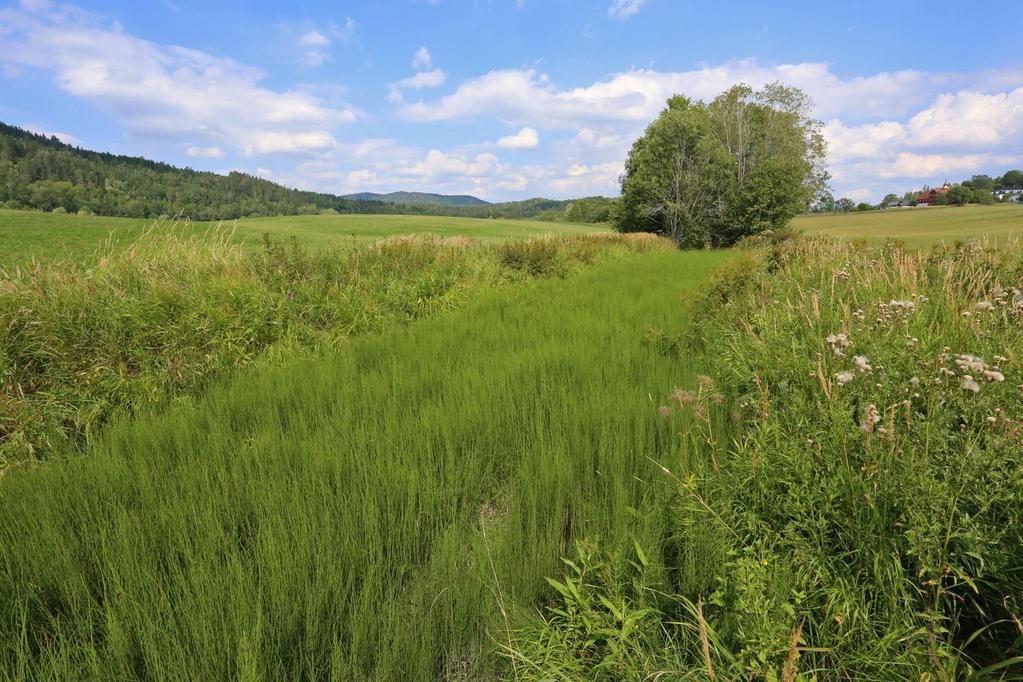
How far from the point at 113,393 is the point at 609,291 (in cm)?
685

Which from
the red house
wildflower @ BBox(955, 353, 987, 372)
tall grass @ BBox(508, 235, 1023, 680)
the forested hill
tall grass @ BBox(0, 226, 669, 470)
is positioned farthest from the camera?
the red house

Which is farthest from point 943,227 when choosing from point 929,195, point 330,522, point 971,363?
point 929,195

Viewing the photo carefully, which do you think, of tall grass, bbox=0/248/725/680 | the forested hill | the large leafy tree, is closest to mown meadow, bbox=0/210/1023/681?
tall grass, bbox=0/248/725/680

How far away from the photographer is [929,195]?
70.4 meters

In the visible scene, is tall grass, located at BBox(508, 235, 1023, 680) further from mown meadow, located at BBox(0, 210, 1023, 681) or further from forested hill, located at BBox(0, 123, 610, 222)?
forested hill, located at BBox(0, 123, 610, 222)

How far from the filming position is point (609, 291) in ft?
26.3

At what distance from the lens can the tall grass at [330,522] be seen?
142 cm

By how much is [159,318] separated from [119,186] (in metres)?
68.8

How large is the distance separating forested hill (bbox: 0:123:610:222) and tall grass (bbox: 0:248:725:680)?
3972cm

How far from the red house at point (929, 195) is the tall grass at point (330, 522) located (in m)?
91.2

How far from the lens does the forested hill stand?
138ft

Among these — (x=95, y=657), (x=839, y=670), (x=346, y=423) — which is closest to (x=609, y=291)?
(x=346, y=423)

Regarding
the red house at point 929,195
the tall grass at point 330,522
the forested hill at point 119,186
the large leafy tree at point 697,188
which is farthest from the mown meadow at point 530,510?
the red house at point 929,195

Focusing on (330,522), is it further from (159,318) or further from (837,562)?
(159,318)
